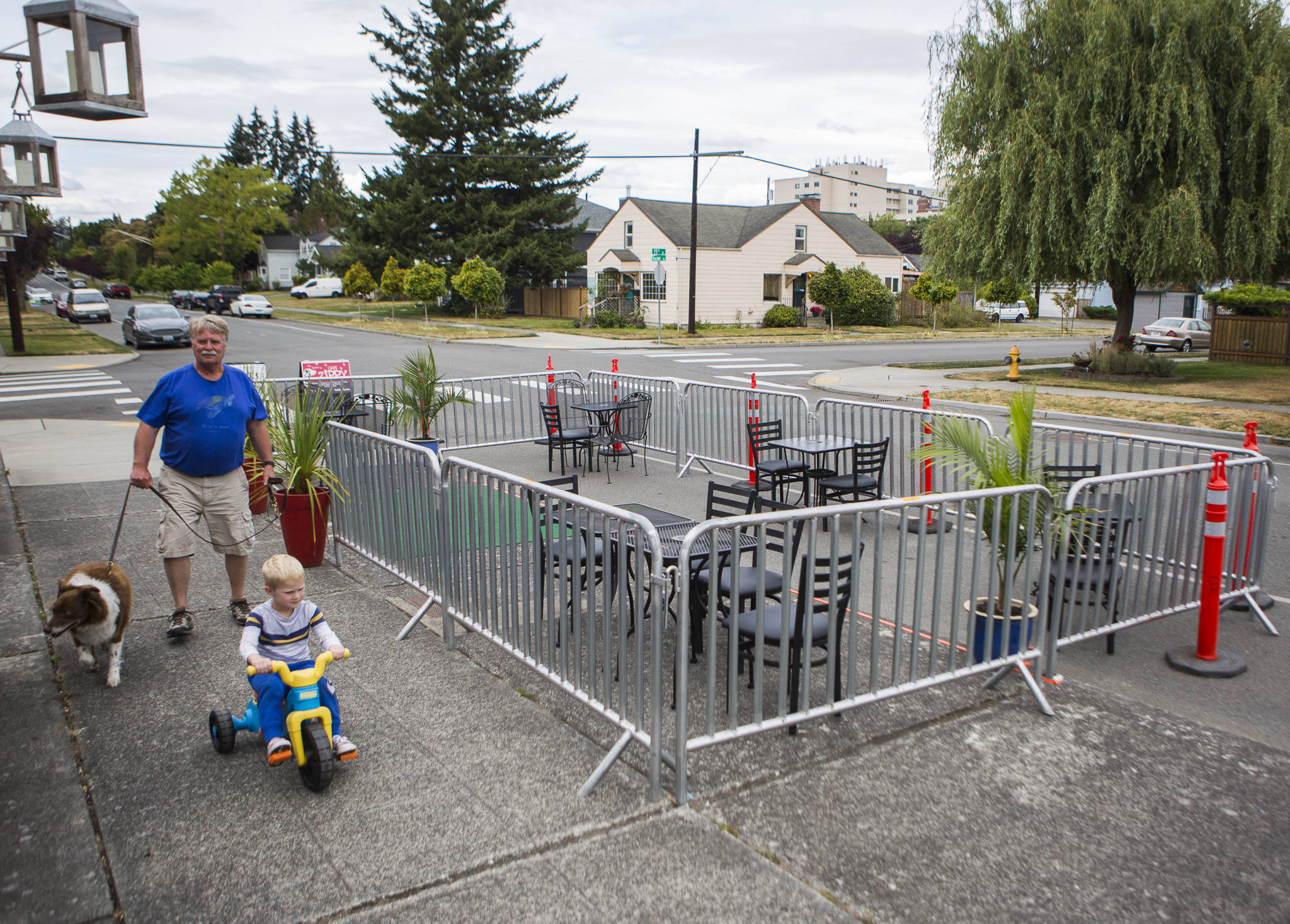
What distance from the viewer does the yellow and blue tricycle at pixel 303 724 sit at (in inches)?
158

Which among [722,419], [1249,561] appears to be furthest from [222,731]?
[722,419]

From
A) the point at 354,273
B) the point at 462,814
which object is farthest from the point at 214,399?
the point at 354,273

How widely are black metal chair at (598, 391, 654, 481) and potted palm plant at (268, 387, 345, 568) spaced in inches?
194

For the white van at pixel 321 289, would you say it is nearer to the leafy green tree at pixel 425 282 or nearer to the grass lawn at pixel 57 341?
the grass lawn at pixel 57 341

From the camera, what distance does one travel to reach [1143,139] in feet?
67.2

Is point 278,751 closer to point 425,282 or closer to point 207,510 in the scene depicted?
point 207,510

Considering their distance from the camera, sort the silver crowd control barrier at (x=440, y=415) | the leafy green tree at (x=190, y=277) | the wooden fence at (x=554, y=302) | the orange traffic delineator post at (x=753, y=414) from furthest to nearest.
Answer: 1. the leafy green tree at (x=190, y=277)
2. the wooden fence at (x=554, y=302)
3. the silver crowd control barrier at (x=440, y=415)
4. the orange traffic delineator post at (x=753, y=414)

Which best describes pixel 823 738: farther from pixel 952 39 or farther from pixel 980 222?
pixel 952 39

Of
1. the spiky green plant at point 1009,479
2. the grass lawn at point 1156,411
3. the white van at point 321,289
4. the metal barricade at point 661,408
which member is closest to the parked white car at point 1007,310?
the grass lawn at point 1156,411

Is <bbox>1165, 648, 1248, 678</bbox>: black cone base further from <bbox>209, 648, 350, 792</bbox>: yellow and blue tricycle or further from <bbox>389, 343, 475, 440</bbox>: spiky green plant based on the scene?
<bbox>389, 343, 475, 440</bbox>: spiky green plant

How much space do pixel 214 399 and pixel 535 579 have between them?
2.39 metres

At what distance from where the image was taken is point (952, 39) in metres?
23.7

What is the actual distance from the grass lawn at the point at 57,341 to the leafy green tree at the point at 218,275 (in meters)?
30.8

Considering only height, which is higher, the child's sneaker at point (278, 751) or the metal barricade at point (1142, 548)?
the metal barricade at point (1142, 548)
